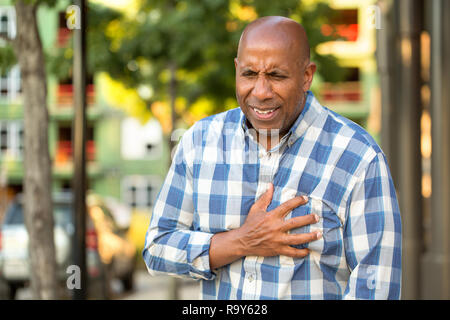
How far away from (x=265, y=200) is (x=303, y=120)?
9.7 inches

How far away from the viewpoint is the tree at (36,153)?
195 inches

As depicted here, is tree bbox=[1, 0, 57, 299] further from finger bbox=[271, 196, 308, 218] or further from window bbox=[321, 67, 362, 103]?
window bbox=[321, 67, 362, 103]

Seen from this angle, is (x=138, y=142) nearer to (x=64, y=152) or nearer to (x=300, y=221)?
(x=64, y=152)

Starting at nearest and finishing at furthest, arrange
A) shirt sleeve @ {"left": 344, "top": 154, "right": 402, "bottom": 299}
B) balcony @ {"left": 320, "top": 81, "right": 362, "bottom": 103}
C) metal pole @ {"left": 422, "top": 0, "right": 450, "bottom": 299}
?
1. shirt sleeve @ {"left": 344, "top": 154, "right": 402, "bottom": 299}
2. metal pole @ {"left": 422, "top": 0, "right": 450, "bottom": 299}
3. balcony @ {"left": 320, "top": 81, "right": 362, "bottom": 103}

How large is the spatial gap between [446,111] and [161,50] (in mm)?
5664

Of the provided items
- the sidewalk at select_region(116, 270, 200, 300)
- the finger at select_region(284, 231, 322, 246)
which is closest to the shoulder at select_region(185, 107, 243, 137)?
the finger at select_region(284, 231, 322, 246)

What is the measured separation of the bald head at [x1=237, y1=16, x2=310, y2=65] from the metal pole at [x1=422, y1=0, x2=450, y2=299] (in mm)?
5208

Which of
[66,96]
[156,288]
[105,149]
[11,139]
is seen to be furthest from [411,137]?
[66,96]

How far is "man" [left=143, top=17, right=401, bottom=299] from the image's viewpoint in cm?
190

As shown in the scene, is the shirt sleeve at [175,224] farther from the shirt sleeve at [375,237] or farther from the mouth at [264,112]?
the shirt sleeve at [375,237]

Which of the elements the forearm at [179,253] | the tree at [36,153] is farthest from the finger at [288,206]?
the tree at [36,153]

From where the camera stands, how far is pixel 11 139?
39938 mm

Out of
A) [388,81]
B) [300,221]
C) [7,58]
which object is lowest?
[300,221]

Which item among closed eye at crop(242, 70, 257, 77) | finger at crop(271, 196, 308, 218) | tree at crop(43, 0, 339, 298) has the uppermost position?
tree at crop(43, 0, 339, 298)
